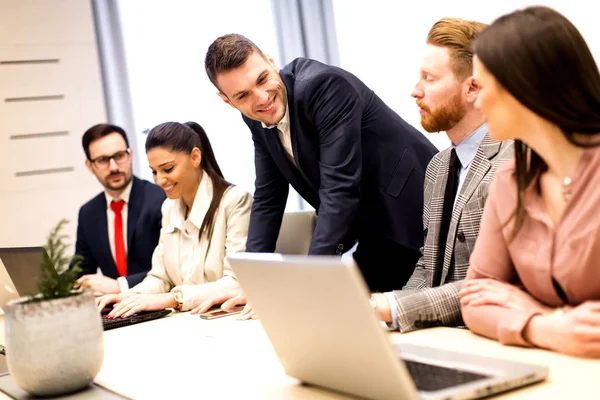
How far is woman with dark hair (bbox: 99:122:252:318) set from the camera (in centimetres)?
290

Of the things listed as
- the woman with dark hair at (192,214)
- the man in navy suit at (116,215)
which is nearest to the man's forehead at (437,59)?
the woman with dark hair at (192,214)

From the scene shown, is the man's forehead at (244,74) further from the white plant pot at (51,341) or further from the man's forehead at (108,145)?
the man's forehead at (108,145)

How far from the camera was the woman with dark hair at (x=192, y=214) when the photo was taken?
2898mm

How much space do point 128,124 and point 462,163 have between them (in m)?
3.08

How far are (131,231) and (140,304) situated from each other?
125cm

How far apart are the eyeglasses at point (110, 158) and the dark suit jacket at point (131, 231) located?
12 centimetres

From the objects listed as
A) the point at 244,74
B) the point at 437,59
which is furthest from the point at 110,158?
the point at 437,59

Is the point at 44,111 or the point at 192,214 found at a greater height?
the point at 44,111

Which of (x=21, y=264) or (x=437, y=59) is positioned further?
(x=21, y=264)

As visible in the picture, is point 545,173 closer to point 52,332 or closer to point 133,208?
point 52,332

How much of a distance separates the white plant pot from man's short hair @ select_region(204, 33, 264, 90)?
46.5 inches

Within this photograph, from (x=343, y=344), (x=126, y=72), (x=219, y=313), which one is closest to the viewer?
(x=343, y=344)

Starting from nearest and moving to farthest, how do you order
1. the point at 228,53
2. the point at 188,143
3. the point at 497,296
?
the point at 497,296 → the point at 228,53 → the point at 188,143

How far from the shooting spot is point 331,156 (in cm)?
251
